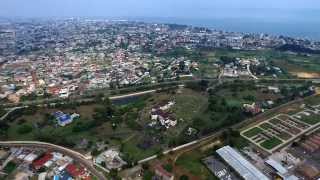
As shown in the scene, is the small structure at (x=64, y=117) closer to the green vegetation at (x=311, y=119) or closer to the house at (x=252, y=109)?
the house at (x=252, y=109)

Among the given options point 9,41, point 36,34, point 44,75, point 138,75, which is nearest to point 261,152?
point 138,75

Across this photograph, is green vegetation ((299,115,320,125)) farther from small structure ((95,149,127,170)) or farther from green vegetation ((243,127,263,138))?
small structure ((95,149,127,170))

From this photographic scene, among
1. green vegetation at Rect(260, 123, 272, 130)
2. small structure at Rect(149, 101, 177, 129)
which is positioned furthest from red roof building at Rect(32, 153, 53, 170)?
green vegetation at Rect(260, 123, 272, 130)

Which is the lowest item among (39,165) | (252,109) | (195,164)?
(39,165)

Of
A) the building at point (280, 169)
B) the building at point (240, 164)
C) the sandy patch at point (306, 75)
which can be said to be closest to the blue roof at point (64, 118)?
the building at point (240, 164)

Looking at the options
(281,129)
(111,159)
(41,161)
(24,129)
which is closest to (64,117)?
(24,129)

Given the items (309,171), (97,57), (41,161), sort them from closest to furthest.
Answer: (309,171)
(41,161)
(97,57)

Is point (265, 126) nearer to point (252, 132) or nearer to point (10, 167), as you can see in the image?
point (252, 132)
